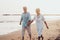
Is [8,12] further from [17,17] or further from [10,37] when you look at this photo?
[10,37]

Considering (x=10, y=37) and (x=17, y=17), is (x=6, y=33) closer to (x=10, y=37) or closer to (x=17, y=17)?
(x=10, y=37)

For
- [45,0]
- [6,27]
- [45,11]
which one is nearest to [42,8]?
[45,11]

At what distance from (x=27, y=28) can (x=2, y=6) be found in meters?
10.3

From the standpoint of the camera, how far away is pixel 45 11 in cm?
2011

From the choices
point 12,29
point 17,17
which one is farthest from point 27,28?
point 17,17

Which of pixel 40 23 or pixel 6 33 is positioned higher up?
pixel 40 23

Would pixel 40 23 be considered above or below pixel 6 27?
above

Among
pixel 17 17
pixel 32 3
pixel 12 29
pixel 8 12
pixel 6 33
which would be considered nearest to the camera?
pixel 6 33

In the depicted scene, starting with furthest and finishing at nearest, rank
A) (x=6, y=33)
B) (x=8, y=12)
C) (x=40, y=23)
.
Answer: (x=8, y=12)
(x=6, y=33)
(x=40, y=23)

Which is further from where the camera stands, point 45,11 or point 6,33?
point 45,11

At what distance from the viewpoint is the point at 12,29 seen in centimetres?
1451

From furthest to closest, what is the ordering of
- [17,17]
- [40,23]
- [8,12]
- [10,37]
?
1. [8,12]
2. [17,17]
3. [10,37]
4. [40,23]

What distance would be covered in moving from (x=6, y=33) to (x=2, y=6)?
23.9 ft

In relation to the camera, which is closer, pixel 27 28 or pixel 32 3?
pixel 27 28
